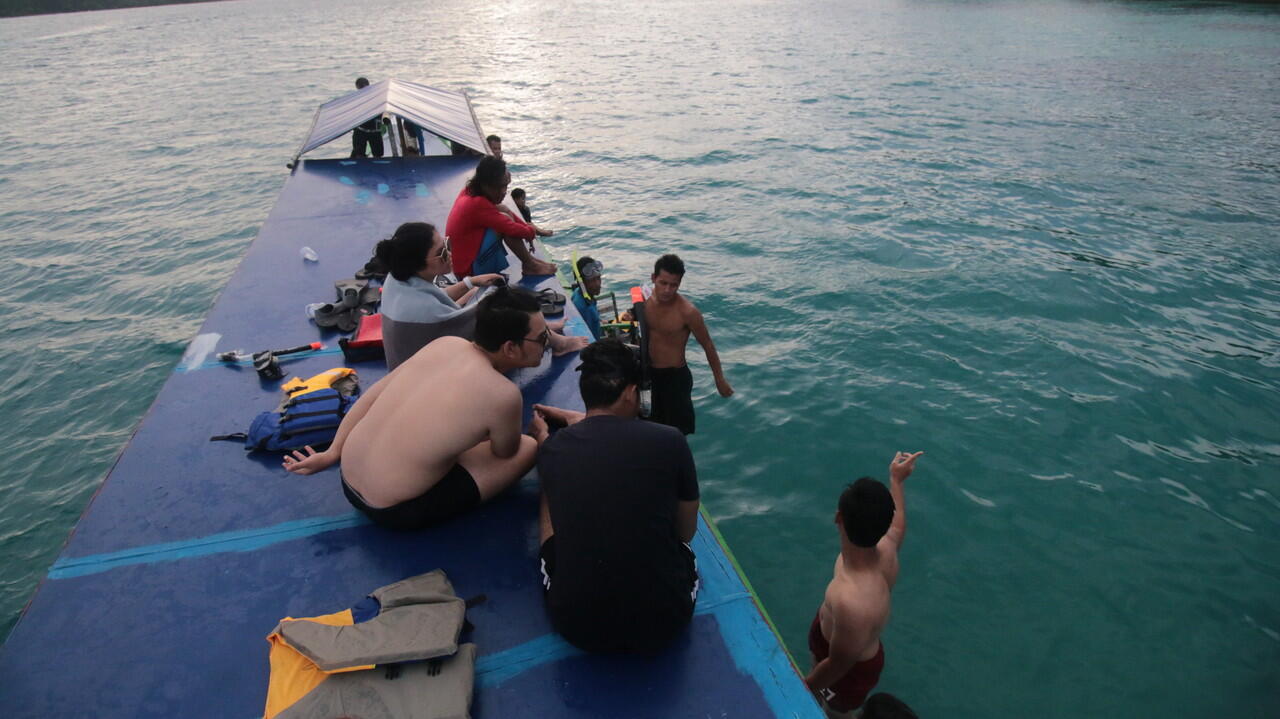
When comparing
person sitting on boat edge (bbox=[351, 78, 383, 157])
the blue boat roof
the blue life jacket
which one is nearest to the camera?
the blue boat roof

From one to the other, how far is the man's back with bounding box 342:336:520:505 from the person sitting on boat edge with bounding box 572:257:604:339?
10.4 ft

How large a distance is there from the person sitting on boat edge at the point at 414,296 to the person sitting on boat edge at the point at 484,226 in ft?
5.18

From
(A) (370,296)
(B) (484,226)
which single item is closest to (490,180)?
(B) (484,226)

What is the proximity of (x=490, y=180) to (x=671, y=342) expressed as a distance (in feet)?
7.90

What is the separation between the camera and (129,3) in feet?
211

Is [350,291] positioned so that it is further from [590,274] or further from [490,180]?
[590,274]

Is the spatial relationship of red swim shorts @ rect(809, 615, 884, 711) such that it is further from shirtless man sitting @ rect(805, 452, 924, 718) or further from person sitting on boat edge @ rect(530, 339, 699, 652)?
person sitting on boat edge @ rect(530, 339, 699, 652)

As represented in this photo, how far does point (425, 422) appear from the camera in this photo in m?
3.54

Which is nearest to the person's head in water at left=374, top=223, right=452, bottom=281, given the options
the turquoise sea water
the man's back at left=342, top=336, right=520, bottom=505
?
the man's back at left=342, top=336, right=520, bottom=505

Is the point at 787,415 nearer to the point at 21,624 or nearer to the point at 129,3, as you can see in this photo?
the point at 21,624

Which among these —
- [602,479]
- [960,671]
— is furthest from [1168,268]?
[602,479]

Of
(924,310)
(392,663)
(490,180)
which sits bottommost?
(924,310)

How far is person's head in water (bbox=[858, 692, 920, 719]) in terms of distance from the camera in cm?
345

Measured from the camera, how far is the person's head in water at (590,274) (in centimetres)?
685
